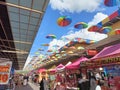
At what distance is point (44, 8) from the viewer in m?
10.1

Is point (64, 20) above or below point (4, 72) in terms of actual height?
above

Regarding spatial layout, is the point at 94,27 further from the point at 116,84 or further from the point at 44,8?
the point at 116,84

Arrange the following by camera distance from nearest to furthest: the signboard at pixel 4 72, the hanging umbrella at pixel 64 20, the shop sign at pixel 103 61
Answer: the shop sign at pixel 103 61 < the signboard at pixel 4 72 < the hanging umbrella at pixel 64 20

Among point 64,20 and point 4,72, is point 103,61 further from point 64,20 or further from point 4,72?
point 64,20

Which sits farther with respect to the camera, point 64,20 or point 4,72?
point 64,20

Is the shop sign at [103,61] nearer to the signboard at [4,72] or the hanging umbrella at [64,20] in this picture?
the signboard at [4,72]

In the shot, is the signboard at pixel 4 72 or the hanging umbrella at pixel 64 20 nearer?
the signboard at pixel 4 72

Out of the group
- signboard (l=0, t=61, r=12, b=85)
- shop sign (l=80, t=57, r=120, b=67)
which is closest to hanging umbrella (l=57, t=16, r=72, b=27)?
shop sign (l=80, t=57, r=120, b=67)

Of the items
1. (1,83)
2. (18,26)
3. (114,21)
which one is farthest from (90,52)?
(114,21)

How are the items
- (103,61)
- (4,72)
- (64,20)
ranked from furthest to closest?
(64,20) → (4,72) → (103,61)

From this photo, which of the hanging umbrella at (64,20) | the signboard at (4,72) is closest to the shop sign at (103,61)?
the signboard at (4,72)

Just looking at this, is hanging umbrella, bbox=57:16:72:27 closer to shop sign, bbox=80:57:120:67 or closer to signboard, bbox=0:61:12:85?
shop sign, bbox=80:57:120:67

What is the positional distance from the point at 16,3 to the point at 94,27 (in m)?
8.73

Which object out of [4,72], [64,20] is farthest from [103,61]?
[64,20]
